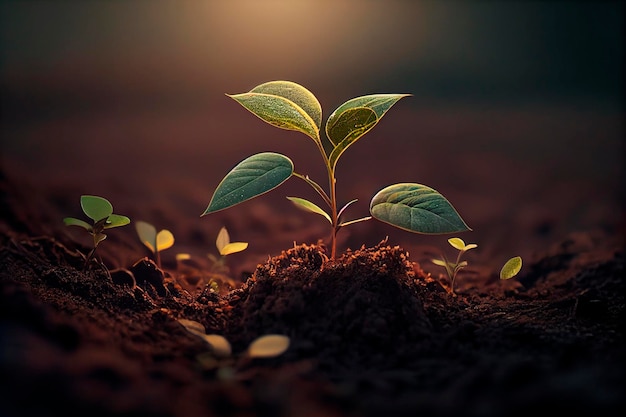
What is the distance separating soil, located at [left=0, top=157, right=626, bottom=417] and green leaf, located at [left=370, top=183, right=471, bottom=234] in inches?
3.5

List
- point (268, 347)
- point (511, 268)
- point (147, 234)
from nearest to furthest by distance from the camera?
point (268, 347) → point (511, 268) → point (147, 234)

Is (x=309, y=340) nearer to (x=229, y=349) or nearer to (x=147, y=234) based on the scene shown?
(x=229, y=349)

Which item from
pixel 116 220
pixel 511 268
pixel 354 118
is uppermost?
pixel 354 118

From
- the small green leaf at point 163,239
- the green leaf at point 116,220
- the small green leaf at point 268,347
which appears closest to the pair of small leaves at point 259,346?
the small green leaf at point 268,347

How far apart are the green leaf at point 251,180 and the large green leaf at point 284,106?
0.06 m

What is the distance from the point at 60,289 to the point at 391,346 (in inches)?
21.8

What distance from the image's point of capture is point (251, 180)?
904 mm

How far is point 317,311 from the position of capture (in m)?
0.87

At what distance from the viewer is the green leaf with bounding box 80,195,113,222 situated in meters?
1.03

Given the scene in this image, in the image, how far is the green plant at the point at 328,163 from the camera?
87 cm

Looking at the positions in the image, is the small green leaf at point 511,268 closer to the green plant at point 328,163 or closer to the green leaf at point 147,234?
the green plant at point 328,163

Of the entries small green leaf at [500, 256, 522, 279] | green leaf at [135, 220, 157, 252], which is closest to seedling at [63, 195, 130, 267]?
green leaf at [135, 220, 157, 252]

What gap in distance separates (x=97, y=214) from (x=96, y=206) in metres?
0.02

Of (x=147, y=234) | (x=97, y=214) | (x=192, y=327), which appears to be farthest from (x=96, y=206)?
(x=192, y=327)
